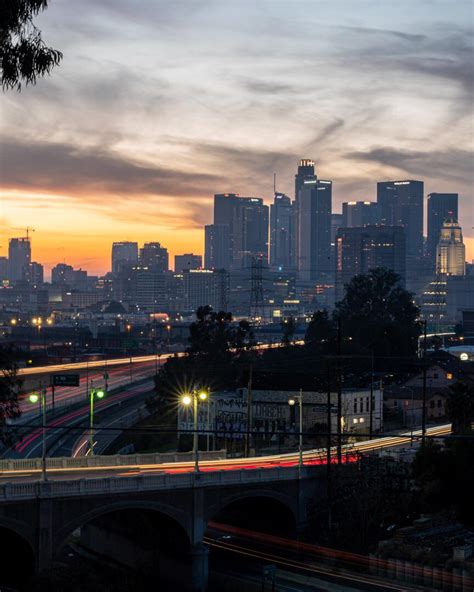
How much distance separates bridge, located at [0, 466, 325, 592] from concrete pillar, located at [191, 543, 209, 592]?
1.9 inches

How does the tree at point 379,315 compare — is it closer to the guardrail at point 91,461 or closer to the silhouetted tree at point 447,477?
the silhouetted tree at point 447,477

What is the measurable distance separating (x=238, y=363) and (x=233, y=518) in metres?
42.5

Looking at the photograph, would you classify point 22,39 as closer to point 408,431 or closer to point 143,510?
point 143,510

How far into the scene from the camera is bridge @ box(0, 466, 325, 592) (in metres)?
46.2

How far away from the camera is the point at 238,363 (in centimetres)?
10294

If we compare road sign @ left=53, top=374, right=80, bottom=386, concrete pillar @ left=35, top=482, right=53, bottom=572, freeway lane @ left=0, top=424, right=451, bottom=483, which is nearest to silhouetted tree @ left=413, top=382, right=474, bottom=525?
freeway lane @ left=0, top=424, right=451, bottom=483

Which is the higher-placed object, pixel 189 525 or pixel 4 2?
pixel 4 2

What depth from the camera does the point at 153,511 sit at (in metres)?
51.9

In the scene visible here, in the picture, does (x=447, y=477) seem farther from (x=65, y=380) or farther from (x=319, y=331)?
(x=319, y=331)

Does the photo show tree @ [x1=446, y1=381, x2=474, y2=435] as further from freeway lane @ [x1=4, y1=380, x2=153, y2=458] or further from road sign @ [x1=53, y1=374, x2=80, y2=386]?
freeway lane @ [x1=4, y1=380, x2=153, y2=458]

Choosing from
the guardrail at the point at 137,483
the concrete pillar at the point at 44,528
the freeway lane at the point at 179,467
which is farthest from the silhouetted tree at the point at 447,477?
the concrete pillar at the point at 44,528

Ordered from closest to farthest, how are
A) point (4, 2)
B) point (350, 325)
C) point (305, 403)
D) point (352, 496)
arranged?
point (4, 2)
point (352, 496)
point (305, 403)
point (350, 325)

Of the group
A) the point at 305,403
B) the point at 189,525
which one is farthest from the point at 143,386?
the point at 189,525

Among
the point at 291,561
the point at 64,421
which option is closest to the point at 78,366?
the point at 64,421
